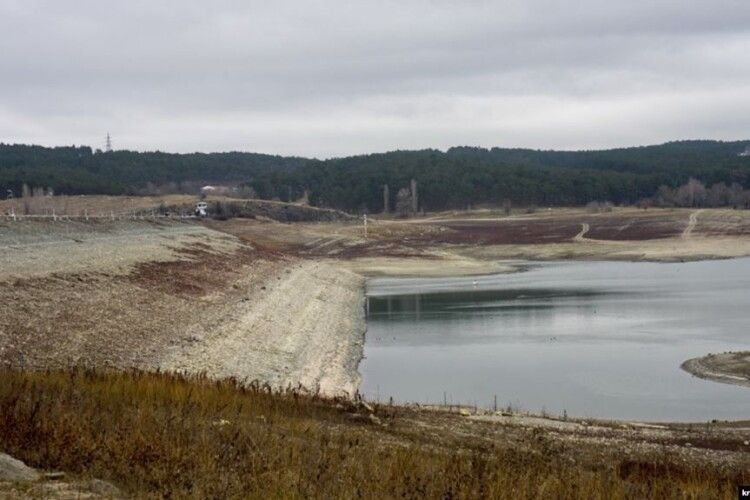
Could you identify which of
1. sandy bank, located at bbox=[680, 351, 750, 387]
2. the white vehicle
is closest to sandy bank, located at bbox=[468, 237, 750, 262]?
the white vehicle

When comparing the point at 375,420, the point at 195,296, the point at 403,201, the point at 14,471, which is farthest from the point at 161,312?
the point at 403,201

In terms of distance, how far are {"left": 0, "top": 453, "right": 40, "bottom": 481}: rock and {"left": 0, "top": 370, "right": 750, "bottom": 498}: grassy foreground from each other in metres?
0.29

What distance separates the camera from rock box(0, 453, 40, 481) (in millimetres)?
6847

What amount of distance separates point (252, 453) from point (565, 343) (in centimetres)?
2667

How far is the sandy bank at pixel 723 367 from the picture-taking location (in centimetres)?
2547

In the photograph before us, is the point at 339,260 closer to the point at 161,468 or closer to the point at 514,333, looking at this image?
the point at 514,333

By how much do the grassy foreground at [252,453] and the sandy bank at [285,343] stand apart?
4740 mm

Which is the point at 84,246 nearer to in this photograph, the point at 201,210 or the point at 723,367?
the point at 723,367

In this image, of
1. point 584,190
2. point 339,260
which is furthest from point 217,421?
point 584,190

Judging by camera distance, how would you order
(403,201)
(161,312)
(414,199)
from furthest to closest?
(403,201) → (414,199) → (161,312)

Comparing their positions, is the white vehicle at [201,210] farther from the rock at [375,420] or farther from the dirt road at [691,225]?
the rock at [375,420]

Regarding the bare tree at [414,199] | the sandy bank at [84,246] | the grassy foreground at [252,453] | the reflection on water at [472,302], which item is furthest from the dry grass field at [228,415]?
the bare tree at [414,199]

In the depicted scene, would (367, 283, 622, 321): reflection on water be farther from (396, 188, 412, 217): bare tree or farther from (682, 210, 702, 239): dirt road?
(396, 188, 412, 217): bare tree

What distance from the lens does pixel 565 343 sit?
33875 mm
